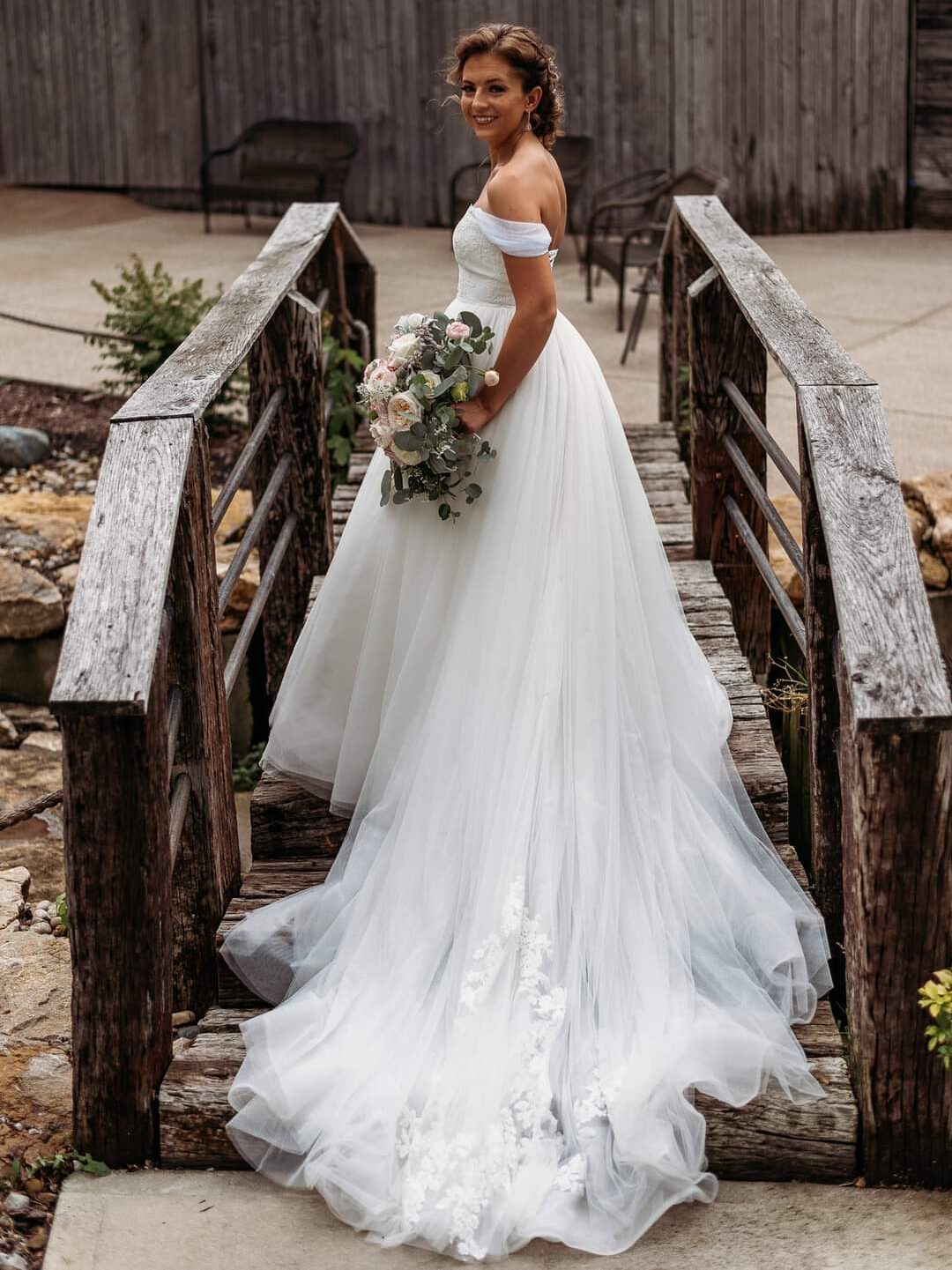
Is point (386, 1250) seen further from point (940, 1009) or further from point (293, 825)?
point (293, 825)

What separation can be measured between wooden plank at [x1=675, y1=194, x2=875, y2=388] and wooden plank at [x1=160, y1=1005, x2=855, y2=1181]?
1301 millimetres

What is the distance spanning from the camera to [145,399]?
2965 mm

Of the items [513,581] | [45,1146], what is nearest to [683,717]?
[513,581]

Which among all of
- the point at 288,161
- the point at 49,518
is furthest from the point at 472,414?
the point at 288,161

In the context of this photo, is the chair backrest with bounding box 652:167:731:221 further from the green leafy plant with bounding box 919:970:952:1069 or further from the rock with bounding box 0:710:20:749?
the green leafy plant with bounding box 919:970:952:1069

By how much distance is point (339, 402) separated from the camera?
5.63 meters

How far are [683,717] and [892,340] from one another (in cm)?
537

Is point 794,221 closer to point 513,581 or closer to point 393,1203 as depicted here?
point 513,581

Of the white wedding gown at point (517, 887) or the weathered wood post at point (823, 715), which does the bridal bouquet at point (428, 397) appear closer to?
the white wedding gown at point (517, 887)

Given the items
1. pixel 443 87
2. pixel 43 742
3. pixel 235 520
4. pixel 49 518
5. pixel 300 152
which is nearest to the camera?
pixel 43 742

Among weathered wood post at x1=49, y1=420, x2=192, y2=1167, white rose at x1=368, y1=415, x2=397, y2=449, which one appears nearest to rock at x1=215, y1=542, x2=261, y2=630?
white rose at x1=368, y1=415, x2=397, y2=449

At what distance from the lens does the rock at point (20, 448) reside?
262 inches

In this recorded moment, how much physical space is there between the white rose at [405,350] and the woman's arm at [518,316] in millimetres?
149

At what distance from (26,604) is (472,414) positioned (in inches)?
112
